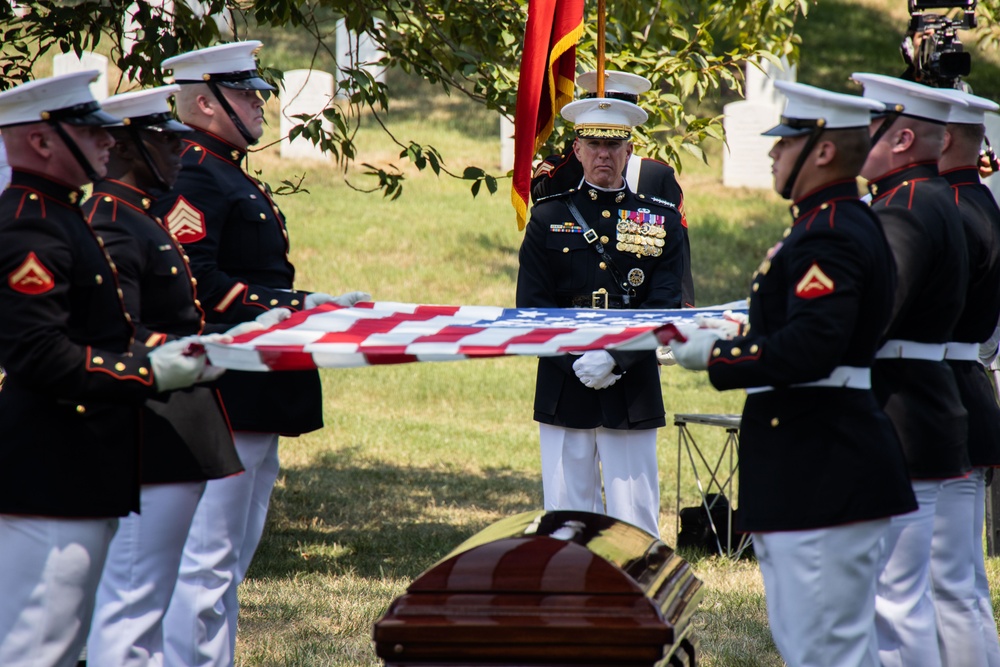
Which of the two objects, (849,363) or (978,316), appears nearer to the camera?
(849,363)

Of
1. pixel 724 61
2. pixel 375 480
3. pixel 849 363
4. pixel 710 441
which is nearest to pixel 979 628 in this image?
pixel 849 363

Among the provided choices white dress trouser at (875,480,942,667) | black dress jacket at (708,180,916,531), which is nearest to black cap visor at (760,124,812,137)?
black dress jacket at (708,180,916,531)

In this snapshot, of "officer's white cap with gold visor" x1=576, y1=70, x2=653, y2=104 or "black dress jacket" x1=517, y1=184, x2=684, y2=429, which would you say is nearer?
"black dress jacket" x1=517, y1=184, x2=684, y2=429

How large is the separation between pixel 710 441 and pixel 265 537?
14.9 feet

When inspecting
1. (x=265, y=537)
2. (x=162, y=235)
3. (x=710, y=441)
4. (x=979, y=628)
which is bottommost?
(x=710, y=441)

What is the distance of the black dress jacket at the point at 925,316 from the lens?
139 inches

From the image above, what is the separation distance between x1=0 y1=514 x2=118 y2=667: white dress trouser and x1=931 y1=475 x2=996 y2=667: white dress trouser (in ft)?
8.77

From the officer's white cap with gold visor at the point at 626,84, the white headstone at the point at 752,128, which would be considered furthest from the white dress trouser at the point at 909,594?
the white headstone at the point at 752,128

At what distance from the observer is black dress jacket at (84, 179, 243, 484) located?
3428 mm

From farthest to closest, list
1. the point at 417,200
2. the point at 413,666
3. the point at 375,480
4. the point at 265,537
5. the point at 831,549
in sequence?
the point at 417,200 → the point at 375,480 → the point at 265,537 → the point at 831,549 → the point at 413,666

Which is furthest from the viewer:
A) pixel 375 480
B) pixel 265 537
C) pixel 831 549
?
pixel 375 480

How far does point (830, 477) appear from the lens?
10.2 feet

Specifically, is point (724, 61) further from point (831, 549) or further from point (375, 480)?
point (831, 549)

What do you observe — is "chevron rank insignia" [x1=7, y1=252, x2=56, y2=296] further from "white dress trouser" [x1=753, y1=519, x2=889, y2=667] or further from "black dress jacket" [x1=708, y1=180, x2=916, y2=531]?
"white dress trouser" [x1=753, y1=519, x2=889, y2=667]
